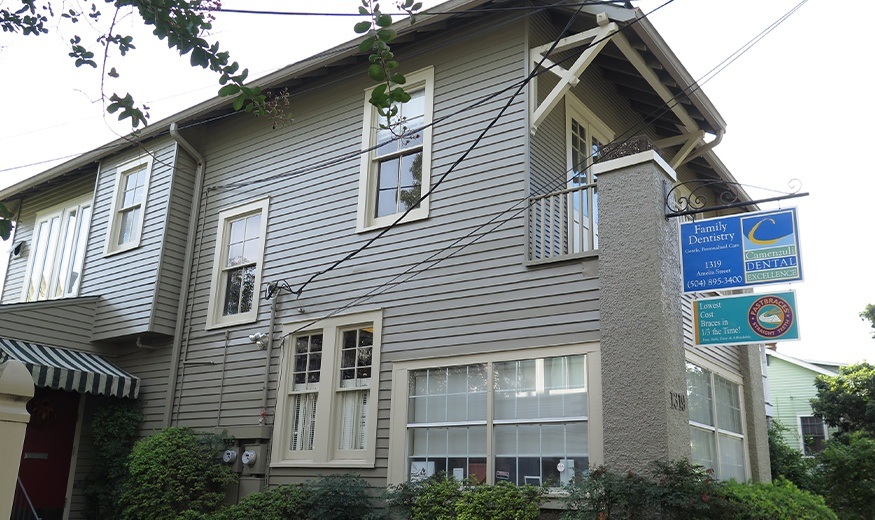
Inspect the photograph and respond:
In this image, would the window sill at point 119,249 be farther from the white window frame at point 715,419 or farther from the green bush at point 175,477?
the white window frame at point 715,419

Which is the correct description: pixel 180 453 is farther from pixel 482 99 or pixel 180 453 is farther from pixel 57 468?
pixel 482 99

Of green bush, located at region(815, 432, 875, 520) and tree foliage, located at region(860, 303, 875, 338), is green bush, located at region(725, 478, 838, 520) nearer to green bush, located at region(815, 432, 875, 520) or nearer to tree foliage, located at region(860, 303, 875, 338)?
green bush, located at region(815, 432, 875, 520)

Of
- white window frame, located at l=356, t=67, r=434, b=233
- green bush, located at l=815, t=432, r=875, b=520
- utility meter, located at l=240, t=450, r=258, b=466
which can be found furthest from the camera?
green bush, located at l=815, t=432, r=875, b=520

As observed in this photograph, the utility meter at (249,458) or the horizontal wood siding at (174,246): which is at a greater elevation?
the horizontal wood siding at (174,246)

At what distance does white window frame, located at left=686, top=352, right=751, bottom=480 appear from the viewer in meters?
9.40

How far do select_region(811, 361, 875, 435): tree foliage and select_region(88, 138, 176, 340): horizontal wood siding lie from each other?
1669 cm

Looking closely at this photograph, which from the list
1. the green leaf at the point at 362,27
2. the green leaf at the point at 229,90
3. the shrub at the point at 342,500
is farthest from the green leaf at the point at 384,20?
the shrub at the point at 342,500

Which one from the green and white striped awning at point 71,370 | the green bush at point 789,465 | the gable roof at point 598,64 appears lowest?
the green bush at point 789,465

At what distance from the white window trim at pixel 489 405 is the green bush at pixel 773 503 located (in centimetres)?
136

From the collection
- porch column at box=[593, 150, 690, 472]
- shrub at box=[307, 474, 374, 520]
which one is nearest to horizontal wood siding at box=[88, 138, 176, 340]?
shrub at box=[307, 474, 374, 520]

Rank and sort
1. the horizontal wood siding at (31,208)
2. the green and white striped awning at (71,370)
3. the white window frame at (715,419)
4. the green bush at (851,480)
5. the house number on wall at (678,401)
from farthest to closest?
the horizontal wood siding at (31,208), the green bush at (851,480), the green and white striped awning at (71,370), the white window frame at (715,419), the house number on wall at (678,401)

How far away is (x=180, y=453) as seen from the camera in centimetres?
1086

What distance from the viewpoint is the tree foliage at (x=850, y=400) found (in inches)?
774

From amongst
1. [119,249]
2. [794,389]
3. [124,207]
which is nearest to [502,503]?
[119,249]
